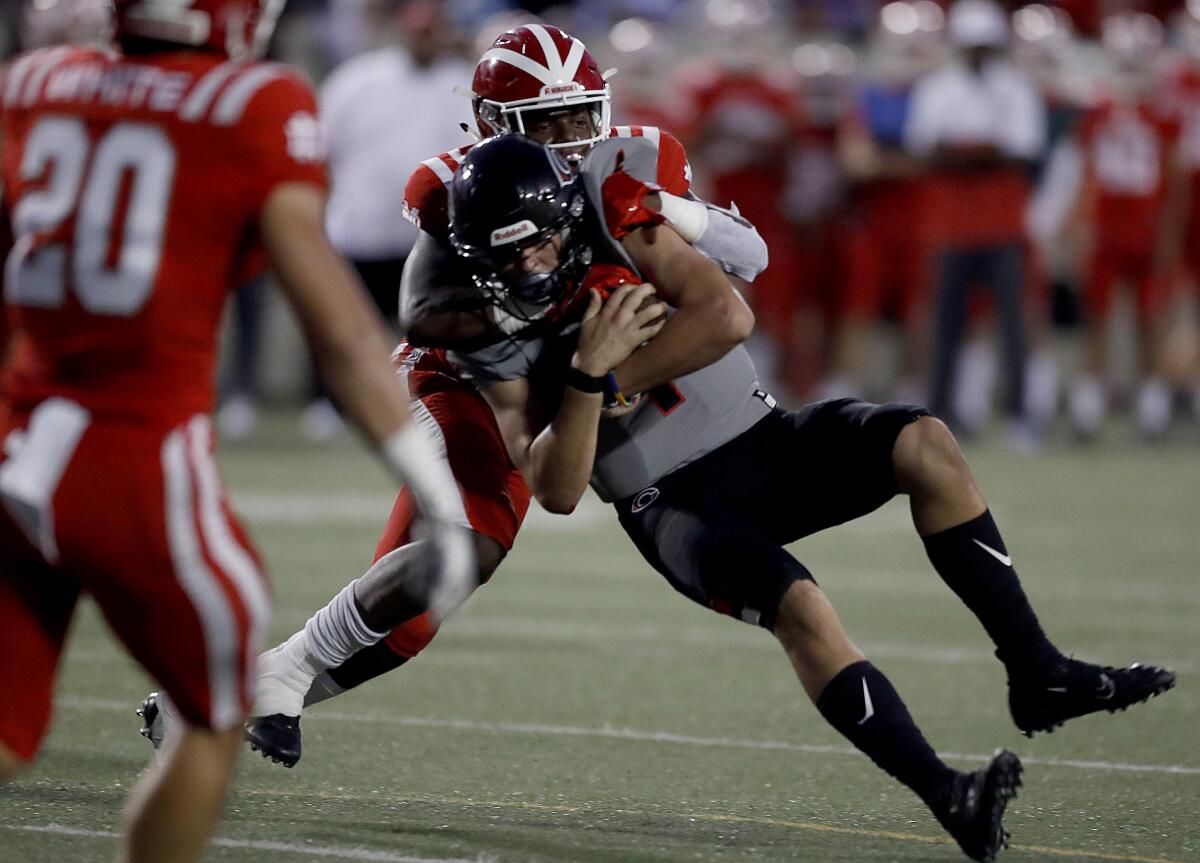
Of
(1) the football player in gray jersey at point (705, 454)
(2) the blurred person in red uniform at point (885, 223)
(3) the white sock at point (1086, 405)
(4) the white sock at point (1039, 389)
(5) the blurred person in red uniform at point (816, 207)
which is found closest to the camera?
(1) the football player in gray jersey at point (705, 454)

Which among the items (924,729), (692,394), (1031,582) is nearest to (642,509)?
(692,394)

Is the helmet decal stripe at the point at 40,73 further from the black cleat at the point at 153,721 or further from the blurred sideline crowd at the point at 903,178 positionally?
the blurred sideline crowd at the point at 903,178

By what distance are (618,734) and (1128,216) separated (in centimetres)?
777

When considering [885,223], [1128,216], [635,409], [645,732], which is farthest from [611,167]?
[885,223]

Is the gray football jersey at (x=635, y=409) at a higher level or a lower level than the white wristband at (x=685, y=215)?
lower

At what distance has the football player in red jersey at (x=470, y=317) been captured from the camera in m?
3.90

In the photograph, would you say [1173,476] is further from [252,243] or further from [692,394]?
[252,243]

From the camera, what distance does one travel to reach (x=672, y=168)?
13.1ft

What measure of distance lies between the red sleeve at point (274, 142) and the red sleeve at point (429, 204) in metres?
1.31

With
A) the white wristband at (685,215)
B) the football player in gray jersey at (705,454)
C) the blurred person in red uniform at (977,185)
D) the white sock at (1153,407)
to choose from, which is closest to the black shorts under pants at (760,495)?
the football player in gray jersey at (705,454)

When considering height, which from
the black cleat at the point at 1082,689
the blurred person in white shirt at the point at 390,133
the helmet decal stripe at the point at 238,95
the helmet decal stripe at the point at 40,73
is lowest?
the blurred person in white shirt at the point at 390,133

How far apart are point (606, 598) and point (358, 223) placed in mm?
4041

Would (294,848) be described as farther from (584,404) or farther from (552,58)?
(552,58)

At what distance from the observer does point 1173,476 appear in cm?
1001
